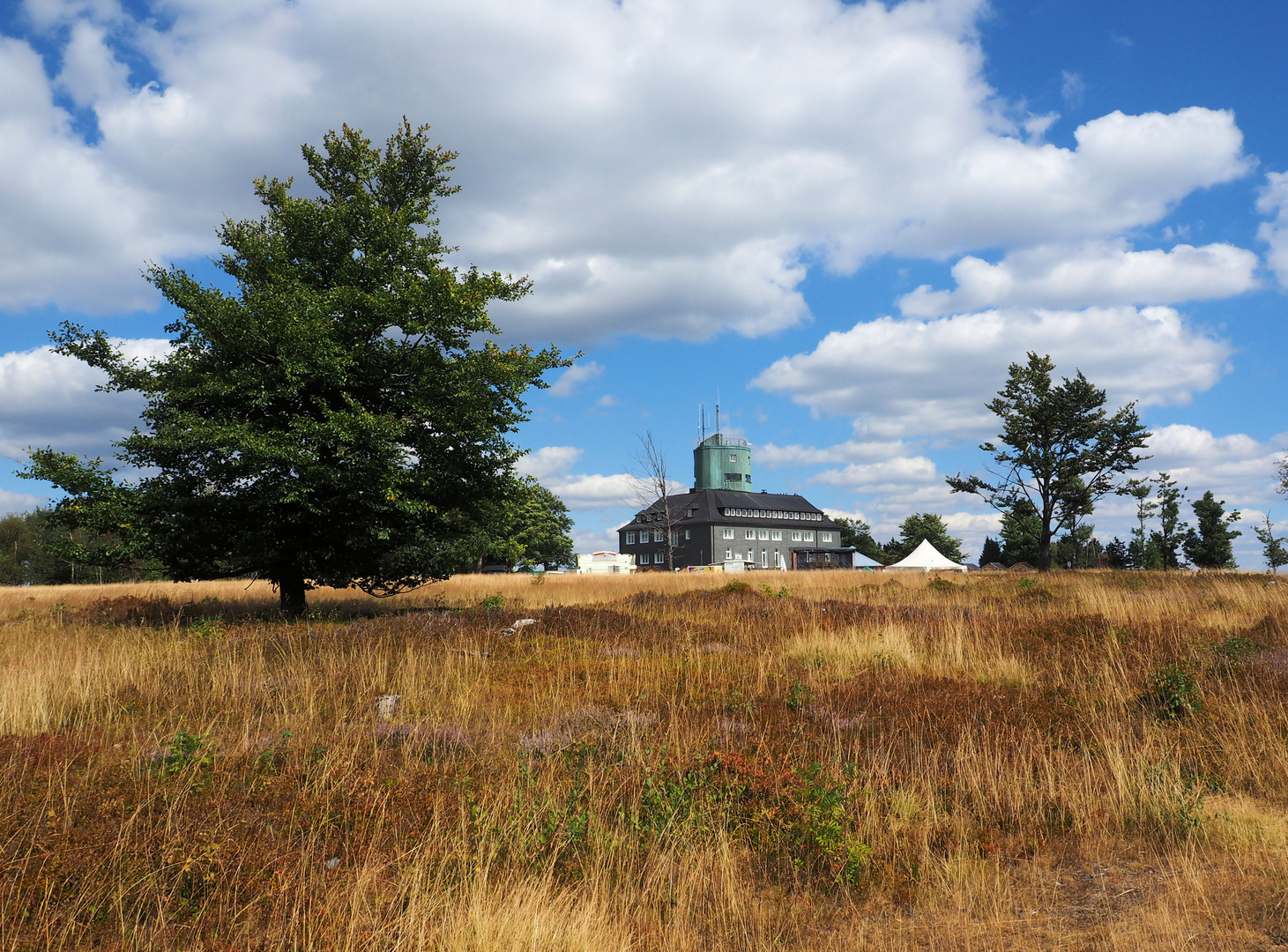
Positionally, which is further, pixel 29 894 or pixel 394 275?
pixel 394 275

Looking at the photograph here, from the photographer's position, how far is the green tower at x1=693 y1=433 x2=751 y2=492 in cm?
11731

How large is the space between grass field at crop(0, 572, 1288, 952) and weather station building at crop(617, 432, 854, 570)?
77343mm

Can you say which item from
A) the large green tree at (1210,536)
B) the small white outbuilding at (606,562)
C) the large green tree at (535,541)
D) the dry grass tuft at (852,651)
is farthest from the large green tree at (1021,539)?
the dry grass tuft at (852,651)

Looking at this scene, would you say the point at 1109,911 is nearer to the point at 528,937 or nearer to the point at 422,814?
the point at 528,937

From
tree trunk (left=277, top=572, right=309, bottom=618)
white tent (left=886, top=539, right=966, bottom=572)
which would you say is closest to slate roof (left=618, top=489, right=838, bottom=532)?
white tent (left=886, top=539, right=966, bottom=572)

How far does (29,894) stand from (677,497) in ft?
320

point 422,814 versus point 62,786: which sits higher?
point 62,786

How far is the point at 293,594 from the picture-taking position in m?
17.0

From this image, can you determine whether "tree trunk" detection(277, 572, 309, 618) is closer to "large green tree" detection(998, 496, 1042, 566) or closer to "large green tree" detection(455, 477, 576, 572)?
"large green tree" detection(455, 477, 576, 572)

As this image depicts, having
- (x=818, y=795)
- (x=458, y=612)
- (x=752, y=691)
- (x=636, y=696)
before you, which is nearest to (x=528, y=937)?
(x=818, y=795)

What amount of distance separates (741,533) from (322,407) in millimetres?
79918

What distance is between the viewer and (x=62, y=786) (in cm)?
Answer: 486

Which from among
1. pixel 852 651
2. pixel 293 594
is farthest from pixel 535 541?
pixel 852 651

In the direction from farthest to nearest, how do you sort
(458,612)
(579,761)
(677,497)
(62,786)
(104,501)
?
(677,497) < (458,612) < (104,501) < (579,761) < (62,786)
